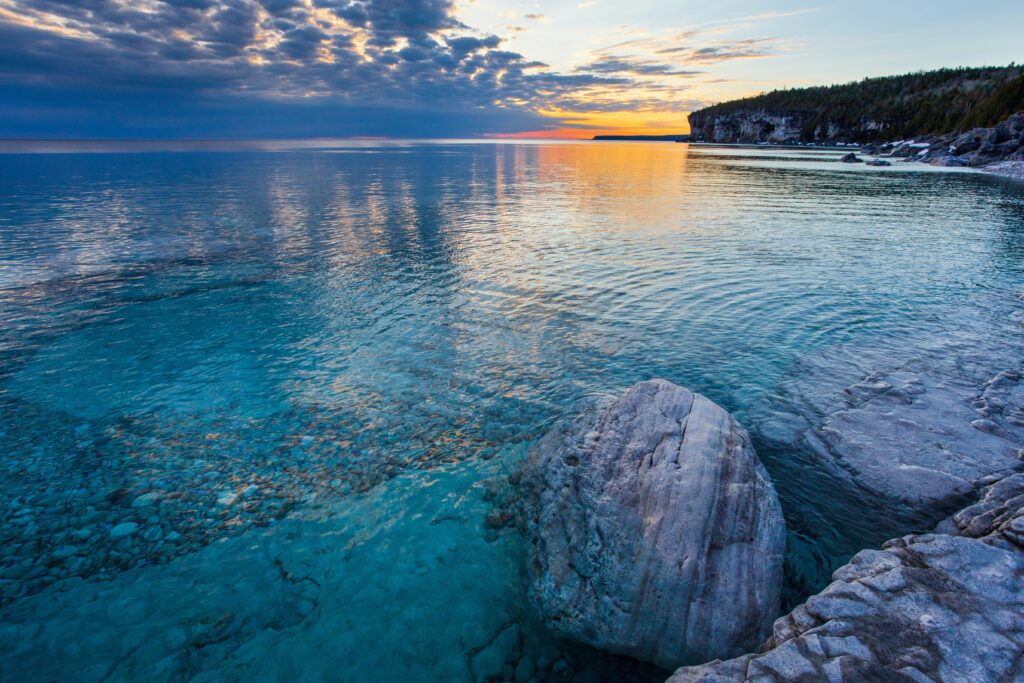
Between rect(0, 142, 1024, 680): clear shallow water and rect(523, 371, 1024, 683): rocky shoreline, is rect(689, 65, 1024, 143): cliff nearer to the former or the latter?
rect(0, 142, 1024, 680): clear shallow water

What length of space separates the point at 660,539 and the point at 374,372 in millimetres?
9621

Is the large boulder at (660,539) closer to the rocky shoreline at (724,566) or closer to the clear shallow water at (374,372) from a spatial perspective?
Answer: the rocky shoreline at (724,566)

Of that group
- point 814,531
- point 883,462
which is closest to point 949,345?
point 883,462

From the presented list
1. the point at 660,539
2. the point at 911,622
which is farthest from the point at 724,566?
the point at 911,622

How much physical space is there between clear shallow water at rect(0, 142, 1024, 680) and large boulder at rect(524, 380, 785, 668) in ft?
3.67

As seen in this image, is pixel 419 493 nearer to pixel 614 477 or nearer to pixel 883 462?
pixel 614 477

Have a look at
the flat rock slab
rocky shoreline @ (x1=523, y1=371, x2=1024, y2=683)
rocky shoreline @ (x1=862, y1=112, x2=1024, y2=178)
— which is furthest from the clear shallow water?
rocky shoreline @ (x1=862, y1=112, x2=1024, y2=178)

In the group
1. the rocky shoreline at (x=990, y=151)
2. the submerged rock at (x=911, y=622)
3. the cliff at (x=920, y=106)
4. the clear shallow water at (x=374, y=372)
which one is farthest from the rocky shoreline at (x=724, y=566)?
the cliff at (x=920, y=106)

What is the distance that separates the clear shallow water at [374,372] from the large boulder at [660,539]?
3.67ft

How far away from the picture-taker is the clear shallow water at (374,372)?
7.86 metres

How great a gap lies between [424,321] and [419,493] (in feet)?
29.1

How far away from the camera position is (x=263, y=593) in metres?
7.50

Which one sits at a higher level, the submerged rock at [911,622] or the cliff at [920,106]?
the cliff at [920,106]

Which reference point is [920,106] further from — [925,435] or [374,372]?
[374,372]
